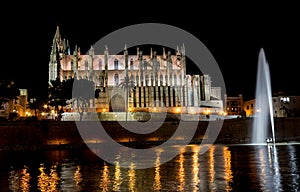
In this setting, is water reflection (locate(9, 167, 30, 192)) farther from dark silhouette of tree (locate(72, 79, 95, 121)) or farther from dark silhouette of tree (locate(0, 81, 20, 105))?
dark silhouette of tree (locate(72, 79, 95, 121))

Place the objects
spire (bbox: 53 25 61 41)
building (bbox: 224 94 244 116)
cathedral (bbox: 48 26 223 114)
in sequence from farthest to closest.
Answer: building (bbox: 224 94 244 116) → spire (bbox: 53 25 61 41) → cathedral (bbox: 48 26 223 114)

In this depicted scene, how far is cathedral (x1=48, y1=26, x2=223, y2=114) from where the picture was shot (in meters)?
78.1

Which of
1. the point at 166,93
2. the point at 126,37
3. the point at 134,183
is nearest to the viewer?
the point at 134,183

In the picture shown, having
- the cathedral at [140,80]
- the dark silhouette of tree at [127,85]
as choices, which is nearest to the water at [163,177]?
the dark silhouette of tree at [127,85]

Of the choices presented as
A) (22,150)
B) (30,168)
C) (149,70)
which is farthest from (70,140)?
(149,70)

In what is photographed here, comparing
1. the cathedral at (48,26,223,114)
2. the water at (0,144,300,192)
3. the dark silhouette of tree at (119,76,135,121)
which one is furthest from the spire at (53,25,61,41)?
the water at (0,144,300,192)

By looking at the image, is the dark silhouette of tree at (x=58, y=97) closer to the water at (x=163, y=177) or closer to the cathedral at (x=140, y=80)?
the cathedral at (x=140, y=80)

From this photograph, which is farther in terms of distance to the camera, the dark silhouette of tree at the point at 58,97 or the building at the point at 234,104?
the building at the point at 234,104

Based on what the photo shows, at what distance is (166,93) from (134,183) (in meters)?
61.4

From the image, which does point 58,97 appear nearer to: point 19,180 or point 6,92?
point 6,92

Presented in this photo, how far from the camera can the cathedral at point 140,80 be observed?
7806 centimetres

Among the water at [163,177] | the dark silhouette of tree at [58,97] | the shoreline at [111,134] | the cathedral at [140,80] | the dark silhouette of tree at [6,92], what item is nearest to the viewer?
the water at [163,177]

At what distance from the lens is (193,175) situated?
1950 cm

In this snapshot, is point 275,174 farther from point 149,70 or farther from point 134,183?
point 149,70
